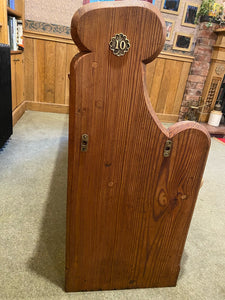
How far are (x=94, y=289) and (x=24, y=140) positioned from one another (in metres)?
1.82

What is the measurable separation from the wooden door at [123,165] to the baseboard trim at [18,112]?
2.28 meters

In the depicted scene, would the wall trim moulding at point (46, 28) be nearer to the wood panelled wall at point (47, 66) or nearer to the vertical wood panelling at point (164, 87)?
the wood panelled wall at point (47, 66)

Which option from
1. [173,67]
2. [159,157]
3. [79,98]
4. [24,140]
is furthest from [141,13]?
[173,67]

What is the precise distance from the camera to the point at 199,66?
3527 mm

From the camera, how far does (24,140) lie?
8.04 feet

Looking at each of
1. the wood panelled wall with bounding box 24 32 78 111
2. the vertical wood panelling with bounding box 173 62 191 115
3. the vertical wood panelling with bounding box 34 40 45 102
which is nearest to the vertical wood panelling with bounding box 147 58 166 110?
the vertical wood panelling with bounding box 173 62 191 115

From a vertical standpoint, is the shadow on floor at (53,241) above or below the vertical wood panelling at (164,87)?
below

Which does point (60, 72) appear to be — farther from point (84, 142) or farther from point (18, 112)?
point (84, 142)

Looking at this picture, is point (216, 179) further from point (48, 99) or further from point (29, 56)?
point (29, 56)

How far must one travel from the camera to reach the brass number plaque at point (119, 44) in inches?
24.6

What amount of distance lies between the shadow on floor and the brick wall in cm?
267

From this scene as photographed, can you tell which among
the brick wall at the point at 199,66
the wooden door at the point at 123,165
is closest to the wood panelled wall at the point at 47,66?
the brick wall at the point at 199,66

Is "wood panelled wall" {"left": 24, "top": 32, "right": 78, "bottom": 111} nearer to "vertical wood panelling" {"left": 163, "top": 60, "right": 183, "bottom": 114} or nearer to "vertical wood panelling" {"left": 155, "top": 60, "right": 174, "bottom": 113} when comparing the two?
"vertical wood panelling" {"left": 155, "top": 60, "right": 174, "bottom": 113}

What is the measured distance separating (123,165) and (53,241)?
701 millimetres
